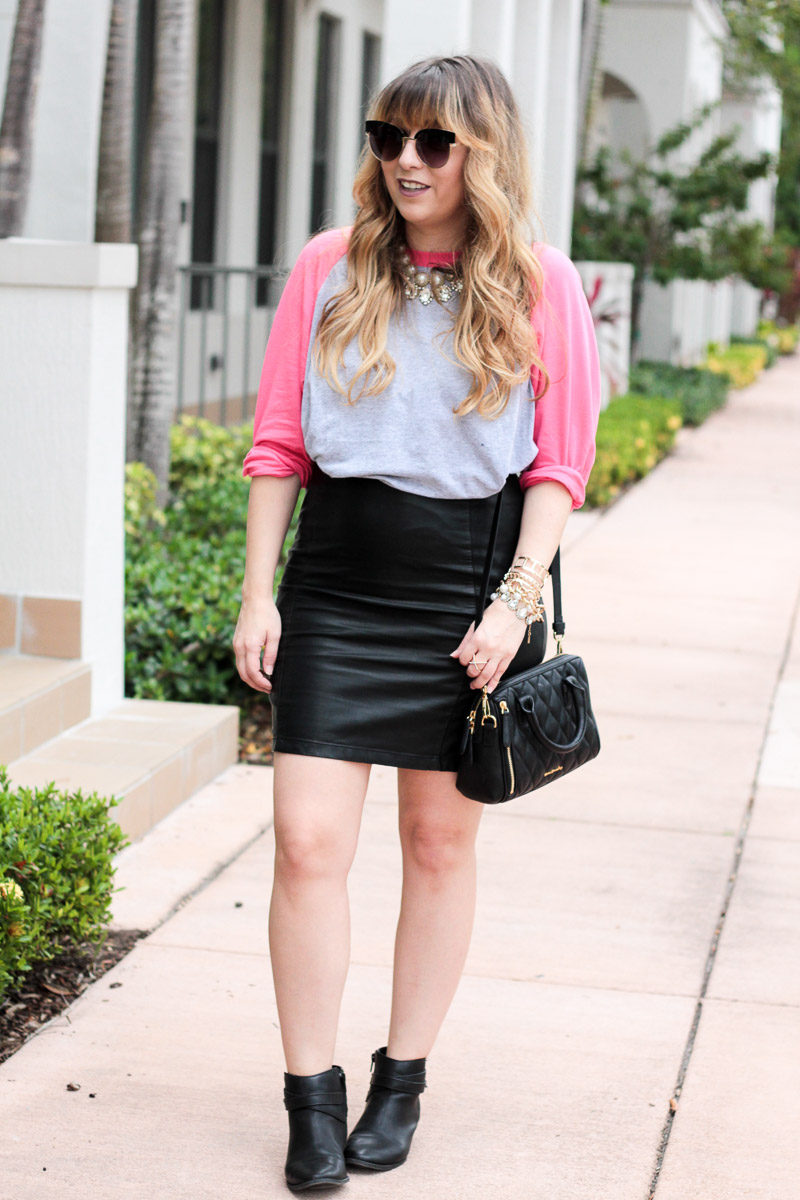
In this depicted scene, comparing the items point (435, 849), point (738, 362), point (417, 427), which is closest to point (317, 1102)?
point (435, 849)

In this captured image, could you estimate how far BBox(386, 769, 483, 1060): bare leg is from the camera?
2793 millimetres

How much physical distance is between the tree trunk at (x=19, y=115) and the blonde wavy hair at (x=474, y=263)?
10.6 ft

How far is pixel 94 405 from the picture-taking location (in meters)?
4.88

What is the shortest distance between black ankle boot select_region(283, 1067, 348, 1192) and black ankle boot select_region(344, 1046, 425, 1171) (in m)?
0.06

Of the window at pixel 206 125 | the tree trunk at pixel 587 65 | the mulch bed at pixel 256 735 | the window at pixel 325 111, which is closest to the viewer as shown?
the mulch bed at pixel 256 735

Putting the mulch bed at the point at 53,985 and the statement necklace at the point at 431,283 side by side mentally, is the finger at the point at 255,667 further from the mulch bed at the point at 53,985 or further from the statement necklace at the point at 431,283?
the mulch bed at the point at 53,985

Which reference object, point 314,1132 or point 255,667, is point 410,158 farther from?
point 314,1132

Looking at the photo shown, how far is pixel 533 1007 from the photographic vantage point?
354 centimetres

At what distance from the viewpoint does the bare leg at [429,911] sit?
2793 mm

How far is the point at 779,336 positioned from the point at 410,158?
3111 cm

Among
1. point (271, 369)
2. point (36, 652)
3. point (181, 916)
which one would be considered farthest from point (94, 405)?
point (271, 369)

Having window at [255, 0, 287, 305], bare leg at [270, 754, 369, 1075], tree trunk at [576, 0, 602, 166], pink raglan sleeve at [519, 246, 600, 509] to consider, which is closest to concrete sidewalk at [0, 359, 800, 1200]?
bare leg at [270, 754, 369, 1075]

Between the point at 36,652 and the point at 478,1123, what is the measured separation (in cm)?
253

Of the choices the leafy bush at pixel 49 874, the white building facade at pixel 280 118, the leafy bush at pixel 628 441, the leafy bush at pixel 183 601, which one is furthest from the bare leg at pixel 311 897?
the leafy bush at pixel 628 441
